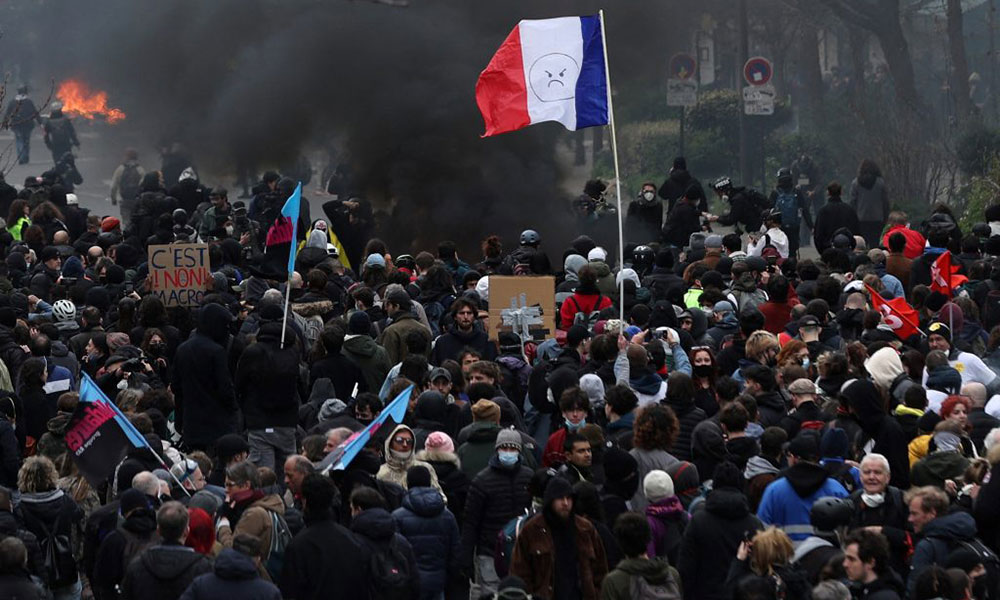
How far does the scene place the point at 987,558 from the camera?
25.5 ft

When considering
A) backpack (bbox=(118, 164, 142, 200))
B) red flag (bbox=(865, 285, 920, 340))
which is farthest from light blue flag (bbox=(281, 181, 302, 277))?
backpack (bbox=(118, 164, 142, 200))

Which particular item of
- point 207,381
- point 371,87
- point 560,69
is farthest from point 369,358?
point 371,87

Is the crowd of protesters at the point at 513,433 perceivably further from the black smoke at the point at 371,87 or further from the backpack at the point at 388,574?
the black smoke at the point at 371,87

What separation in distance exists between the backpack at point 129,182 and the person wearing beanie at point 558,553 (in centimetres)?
1707

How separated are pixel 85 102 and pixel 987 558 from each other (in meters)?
21.5

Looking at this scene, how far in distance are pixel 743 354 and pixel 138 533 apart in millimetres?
4956

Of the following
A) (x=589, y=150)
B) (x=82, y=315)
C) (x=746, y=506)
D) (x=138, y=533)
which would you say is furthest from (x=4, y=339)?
(x=589, y=150)

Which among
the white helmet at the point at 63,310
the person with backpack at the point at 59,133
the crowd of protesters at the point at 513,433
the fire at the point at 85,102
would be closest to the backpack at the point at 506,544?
the crowd of protesters at the point at 513,433

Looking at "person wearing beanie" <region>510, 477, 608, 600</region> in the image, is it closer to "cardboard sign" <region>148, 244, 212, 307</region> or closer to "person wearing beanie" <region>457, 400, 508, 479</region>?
"person wearing beanie" <region>457, 400, 508, 479</region>

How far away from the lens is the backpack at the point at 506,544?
848 centimetres

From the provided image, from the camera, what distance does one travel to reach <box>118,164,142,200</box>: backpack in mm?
24469

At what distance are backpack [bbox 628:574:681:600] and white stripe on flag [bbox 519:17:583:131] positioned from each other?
222 inches

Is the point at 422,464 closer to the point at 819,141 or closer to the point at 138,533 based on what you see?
the point at 138,533

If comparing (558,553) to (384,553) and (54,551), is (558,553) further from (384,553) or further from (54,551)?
(54,551)
